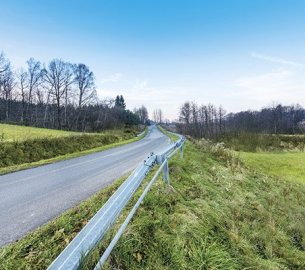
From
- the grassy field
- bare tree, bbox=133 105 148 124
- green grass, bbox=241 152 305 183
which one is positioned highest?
bare tree, bbox=133 105 148 124

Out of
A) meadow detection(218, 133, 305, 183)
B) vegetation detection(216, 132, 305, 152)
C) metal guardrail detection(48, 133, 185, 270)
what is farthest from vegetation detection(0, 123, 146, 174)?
vegetation detection(216, 132, 305, 152)

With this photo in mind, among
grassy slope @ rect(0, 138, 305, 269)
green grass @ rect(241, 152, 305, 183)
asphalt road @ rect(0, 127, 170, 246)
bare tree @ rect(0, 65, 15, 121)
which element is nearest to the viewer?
grassy slope @ rect(0, 138, 305, 269)

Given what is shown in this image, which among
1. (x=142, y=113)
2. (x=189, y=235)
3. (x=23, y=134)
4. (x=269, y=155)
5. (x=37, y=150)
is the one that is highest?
(x=142, y=113)

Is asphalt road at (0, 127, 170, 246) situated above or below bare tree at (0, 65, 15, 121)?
below

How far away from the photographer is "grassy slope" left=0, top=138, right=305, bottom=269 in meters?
3.42

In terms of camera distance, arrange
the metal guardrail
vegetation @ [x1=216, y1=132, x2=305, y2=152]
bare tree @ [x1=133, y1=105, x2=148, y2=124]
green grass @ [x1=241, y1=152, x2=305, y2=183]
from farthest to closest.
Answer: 1. bare tree @ [x1=133, y1=105, x2=148, y2=124]
2. vegetation @ [x1=216, y1=132, x2=305, y2=152]
3. green grass @ [x1=241, y1=152, x2=305, y2=183]
4. the metal guardrail

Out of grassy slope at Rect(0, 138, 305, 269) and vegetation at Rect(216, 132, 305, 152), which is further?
vegetation at Rect(216, 132, 305, 152)

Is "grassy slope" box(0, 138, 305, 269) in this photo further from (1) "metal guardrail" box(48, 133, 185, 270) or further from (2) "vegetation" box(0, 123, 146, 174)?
(2) "vegetation" box(0, 123, 146, 174)

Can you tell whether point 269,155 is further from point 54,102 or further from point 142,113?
point 142,113

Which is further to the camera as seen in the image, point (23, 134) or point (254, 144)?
point (254, 144)

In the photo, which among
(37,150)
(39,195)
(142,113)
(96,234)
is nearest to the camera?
(96,234)

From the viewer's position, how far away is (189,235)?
13.3 ft

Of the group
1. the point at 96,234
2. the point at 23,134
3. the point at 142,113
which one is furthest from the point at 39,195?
the point at 142,113

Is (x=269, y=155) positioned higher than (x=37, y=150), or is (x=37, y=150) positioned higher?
(x=37, y=150)
